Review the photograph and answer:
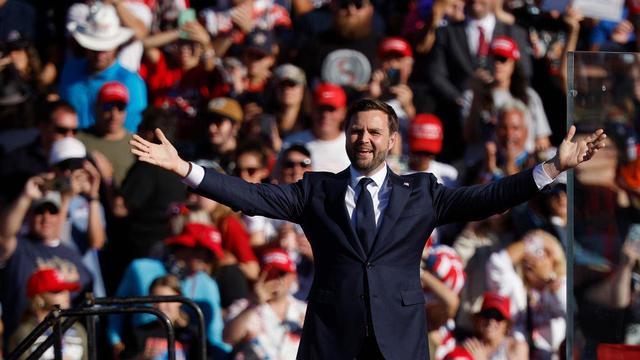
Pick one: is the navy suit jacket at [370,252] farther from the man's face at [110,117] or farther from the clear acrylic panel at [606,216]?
the man's face at [110,117]

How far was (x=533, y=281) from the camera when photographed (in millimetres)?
7406

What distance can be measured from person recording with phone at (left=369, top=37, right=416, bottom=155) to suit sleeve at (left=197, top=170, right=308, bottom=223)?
4.03 metres

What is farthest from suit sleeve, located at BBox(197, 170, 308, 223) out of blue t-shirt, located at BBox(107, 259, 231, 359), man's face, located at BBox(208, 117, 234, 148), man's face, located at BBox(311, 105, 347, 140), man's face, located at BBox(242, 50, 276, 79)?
man's face, located at BBox(242, 50, 276, 79)

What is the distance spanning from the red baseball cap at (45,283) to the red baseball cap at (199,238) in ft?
2.57

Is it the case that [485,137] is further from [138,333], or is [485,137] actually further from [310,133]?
[138,333]

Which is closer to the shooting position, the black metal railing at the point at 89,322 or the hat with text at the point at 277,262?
the black metal railing at the point at 89,322

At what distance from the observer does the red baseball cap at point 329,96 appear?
827cm

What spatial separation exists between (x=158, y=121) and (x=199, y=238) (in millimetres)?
1229

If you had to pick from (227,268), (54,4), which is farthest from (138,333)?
(54,4)

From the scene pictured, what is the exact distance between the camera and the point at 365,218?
4.48m

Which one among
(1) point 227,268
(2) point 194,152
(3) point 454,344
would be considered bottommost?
(3) point 454,344

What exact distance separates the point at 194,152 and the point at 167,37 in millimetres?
1366

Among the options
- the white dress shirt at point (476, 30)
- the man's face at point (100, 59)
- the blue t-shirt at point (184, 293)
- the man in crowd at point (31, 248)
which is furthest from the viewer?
the white dress shirt at point (476, 30)

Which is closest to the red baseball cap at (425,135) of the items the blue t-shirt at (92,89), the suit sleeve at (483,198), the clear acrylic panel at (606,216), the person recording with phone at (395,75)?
the person recording with phone at (395,75)
